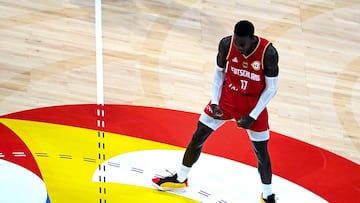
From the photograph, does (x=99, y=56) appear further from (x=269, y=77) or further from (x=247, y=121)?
(x=269, y=77)

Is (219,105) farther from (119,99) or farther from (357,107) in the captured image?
(357,107)

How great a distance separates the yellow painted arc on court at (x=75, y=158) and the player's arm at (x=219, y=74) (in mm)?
840

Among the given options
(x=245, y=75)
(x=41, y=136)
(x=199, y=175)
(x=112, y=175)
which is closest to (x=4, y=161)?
(x=41, y=136)

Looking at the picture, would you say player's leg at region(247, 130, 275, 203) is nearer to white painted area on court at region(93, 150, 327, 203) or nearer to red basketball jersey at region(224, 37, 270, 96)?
white painted area on court at region(93, 150, 327, 203)

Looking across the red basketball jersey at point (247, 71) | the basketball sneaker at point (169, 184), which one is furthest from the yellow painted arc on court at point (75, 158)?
the red basketball jersey at point (247, 71)

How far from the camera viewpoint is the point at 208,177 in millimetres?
6082

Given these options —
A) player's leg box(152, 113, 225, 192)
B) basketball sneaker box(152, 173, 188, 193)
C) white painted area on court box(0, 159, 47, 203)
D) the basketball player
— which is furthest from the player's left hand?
white painted area on court box(0, 159, 47, 203)

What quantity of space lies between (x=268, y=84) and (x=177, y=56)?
2127 millimetres

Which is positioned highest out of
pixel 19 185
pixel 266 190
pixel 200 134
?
pixel 200 134

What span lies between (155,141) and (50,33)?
1.66 metres

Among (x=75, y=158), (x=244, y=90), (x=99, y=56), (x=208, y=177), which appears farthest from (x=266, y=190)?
(x=99, y=56)

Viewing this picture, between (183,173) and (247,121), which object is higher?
(247,121)

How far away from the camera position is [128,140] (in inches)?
249

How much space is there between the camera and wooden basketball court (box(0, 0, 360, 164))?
6.73 metres
